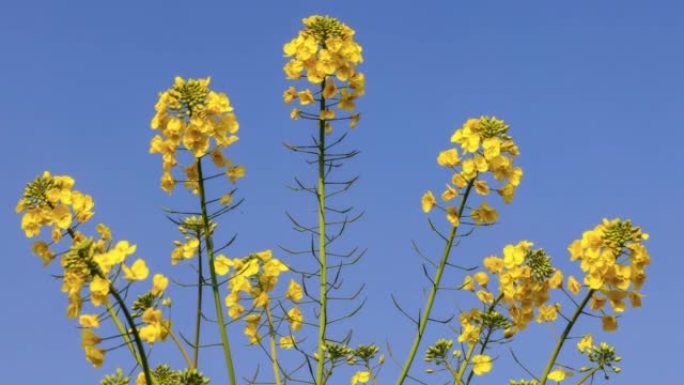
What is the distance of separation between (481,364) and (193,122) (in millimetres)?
2414

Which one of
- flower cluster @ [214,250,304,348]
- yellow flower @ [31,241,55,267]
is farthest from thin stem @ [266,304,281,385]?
yellow flower @ [31,241,55,267]

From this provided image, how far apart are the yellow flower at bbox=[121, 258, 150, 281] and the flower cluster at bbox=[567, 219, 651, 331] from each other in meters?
2.45

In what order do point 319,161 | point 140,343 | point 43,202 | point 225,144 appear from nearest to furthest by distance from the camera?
point 140,343 → point 43,202 → point 225,144 → point 319,161

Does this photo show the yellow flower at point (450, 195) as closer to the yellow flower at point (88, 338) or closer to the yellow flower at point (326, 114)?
the yellow flower at point (326, 114)

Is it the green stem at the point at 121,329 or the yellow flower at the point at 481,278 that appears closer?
the green stem at the point at 121,329

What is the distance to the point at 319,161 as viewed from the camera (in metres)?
6.04

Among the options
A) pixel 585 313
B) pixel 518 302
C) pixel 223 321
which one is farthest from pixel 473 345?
pixel 223 321

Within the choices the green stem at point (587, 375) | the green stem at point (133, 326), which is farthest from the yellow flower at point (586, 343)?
the green stem at point (133, 326)

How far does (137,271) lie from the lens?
14.6 ft

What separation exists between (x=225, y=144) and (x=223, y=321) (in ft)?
3.24

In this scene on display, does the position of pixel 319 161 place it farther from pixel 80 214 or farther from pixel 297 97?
pixel 80 214

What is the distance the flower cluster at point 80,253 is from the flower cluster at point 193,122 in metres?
0.58

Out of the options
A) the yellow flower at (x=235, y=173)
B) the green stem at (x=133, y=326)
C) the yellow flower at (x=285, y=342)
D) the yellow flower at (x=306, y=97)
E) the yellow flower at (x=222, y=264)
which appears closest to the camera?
the green stem at (x=133, y=326)

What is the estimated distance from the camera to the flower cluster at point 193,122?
17.3 feet
